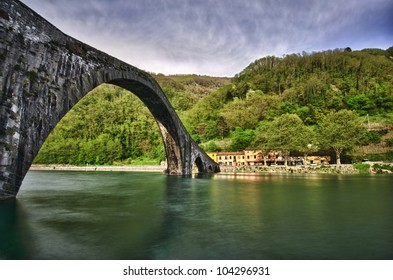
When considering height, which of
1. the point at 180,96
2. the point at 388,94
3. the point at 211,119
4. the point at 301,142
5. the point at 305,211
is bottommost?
the point at 305,211

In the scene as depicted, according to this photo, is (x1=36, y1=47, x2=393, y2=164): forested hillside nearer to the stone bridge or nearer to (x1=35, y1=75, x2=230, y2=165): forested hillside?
(x1=35, y1=75, x2=230, y2=165): forested hillside

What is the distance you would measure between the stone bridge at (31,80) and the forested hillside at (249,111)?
2146 inches

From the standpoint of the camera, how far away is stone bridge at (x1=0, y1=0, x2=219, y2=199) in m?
11.0

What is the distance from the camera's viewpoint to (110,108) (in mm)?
102062

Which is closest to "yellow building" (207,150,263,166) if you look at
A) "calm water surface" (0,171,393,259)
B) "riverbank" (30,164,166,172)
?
"riverbank" (30,164,166,172)

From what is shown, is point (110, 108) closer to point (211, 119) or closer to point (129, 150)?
point (129, 150)

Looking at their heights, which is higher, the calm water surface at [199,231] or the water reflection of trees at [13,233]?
the water reflection of trees at [13,233]

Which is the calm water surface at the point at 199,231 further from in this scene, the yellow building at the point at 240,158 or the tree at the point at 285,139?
the yellow building at the point at 240,158

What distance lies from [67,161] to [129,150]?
19052mm

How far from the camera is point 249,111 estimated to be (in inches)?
3253

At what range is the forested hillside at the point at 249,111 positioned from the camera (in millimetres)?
75125

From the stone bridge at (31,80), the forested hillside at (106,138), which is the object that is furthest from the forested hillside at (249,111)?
the stone bridge at (31,80)

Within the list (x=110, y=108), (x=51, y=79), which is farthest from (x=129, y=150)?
(x=51, y=79)

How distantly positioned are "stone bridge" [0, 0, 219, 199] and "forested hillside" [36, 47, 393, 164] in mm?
54500
